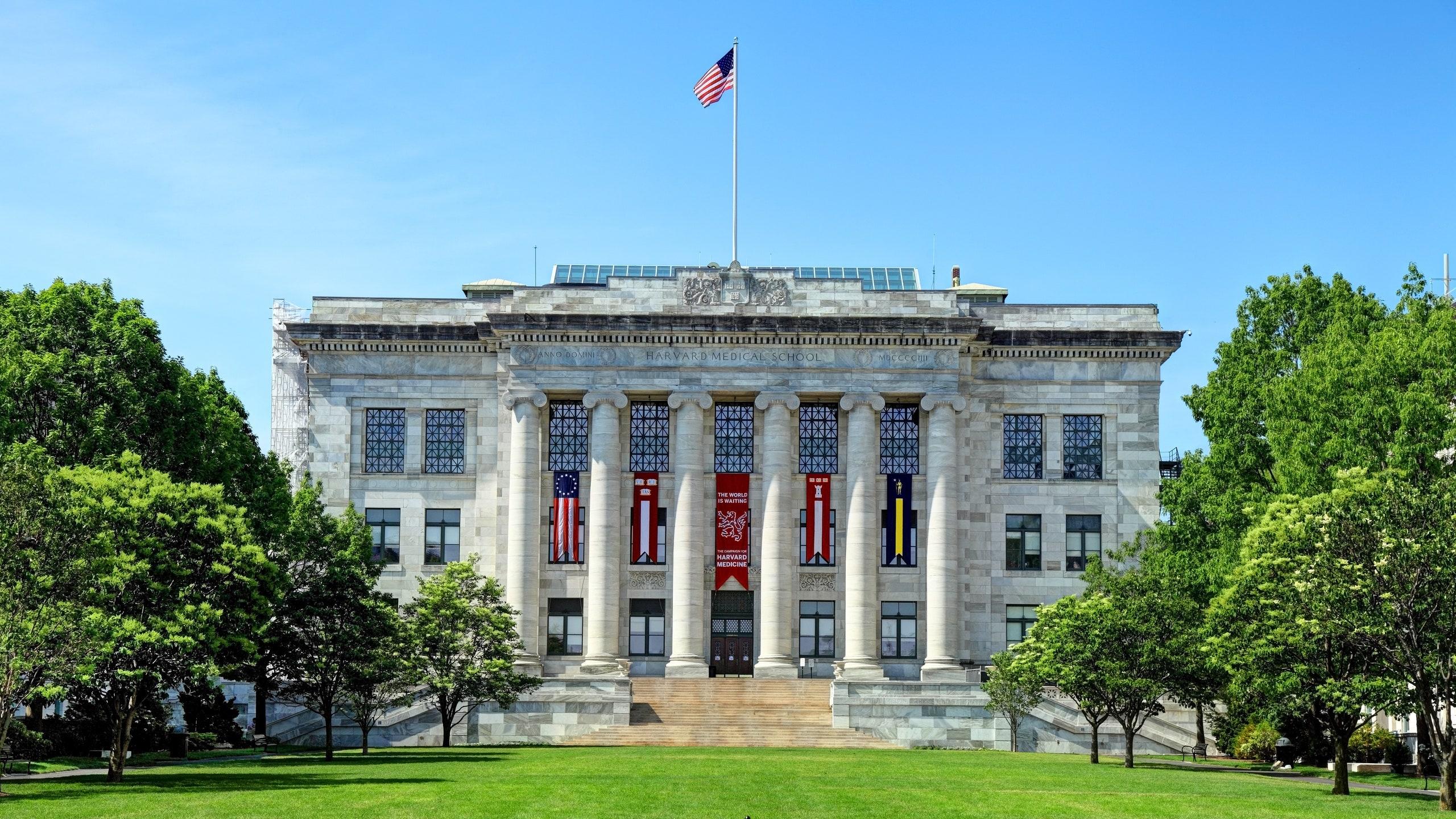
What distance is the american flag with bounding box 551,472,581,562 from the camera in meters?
81.1

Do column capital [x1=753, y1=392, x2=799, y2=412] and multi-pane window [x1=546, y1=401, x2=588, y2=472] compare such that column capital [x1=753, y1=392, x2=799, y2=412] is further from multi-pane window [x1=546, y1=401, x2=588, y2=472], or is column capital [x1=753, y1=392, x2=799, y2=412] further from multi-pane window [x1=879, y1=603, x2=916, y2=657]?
multi-pane window [x1=879, y1=603, x2=916, y2=657]

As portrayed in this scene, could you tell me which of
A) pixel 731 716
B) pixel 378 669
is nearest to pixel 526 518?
pixel 731 716

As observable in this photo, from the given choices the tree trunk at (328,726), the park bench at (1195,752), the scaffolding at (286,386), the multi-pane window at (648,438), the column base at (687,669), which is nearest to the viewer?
the tree trunk at (328,726)

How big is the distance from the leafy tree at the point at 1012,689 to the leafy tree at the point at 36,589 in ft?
116

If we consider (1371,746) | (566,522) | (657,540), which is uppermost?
(566,522)

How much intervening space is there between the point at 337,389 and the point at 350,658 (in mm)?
26713

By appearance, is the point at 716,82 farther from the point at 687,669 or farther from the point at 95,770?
the point at 95,770

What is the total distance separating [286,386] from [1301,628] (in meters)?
72.4

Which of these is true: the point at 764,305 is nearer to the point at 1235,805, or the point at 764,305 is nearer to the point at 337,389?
the point at 337,389

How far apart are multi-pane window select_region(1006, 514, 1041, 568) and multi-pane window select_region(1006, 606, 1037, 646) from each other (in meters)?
2.03

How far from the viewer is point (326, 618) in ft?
196

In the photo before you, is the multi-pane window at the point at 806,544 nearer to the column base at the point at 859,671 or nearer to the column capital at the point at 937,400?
the column base at the point at 859,671

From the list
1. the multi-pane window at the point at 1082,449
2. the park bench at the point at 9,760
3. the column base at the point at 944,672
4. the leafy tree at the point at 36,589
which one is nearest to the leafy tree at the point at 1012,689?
the column base at the point at 944,672

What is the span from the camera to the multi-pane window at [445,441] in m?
83.3
